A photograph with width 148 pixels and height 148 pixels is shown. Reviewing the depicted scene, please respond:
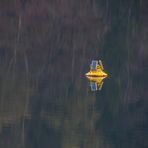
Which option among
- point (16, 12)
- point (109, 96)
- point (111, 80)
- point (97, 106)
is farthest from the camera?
point (16, 12)

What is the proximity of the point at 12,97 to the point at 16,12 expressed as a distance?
25.2m

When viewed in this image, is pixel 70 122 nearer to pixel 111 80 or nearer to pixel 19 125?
pixel 19 125

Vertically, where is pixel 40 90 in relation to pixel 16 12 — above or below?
below

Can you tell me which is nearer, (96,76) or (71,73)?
(96,76)

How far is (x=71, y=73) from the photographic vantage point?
1049 inches

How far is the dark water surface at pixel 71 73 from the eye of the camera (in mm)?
16234

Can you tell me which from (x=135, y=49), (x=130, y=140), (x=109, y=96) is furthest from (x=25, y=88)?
(x=135, y=49)

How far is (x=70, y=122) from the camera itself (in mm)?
17125

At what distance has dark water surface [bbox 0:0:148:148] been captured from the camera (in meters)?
16.2

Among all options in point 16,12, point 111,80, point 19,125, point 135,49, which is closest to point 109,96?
point 111,80

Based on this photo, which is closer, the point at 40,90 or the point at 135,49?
the point at 40,90

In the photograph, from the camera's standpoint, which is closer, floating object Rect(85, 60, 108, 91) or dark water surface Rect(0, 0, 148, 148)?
dark water surface Rect(0, 0, 148, 148)

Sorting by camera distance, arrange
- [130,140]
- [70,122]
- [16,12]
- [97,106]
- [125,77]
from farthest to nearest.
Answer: [16,12] < [125,77] < [97,106] < [70,122] < [130,140]

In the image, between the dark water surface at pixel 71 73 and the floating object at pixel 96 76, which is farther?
the floating object at pixel 96 76
